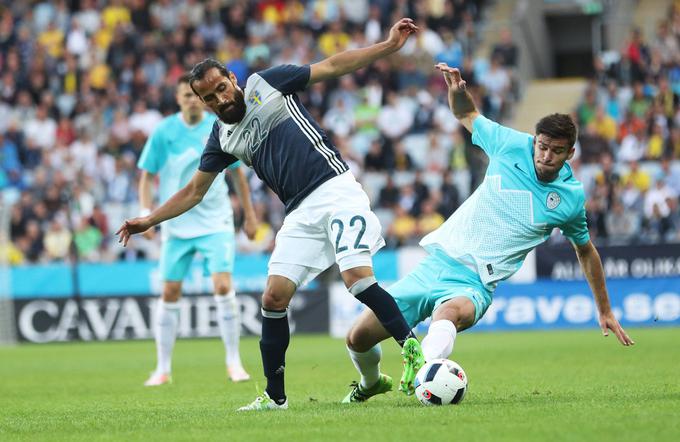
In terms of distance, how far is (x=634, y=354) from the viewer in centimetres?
Result: 1338

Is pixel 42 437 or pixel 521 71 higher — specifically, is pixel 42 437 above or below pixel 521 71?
below

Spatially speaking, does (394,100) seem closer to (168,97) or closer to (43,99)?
(168,97)

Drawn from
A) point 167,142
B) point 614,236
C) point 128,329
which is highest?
point 167,142

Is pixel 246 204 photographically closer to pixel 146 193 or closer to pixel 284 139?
pixel 146 193

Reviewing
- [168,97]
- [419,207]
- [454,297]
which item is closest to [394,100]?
[419,207]

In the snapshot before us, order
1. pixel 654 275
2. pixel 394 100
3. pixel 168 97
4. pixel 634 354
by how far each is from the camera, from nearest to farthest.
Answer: pixel 634 354 < pixel 654 275 < pixel 394 100 < pixel 168 97

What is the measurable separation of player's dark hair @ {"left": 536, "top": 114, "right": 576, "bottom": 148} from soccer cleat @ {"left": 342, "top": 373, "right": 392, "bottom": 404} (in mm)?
2043

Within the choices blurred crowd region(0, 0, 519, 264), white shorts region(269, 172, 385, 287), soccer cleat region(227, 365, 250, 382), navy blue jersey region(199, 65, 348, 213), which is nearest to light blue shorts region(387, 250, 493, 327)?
white shorts region(269, 172, 385, 287)

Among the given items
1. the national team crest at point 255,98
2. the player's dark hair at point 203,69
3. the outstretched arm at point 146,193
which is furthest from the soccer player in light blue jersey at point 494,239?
the outstretched arm at point 146,193

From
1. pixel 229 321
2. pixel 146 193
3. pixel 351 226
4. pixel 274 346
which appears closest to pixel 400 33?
pixel 351 226

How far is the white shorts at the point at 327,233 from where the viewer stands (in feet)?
26.1

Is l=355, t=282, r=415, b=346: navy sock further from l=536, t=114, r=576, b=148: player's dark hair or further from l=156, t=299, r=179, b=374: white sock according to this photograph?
l=156, t=299, r=179, b=374: white sock

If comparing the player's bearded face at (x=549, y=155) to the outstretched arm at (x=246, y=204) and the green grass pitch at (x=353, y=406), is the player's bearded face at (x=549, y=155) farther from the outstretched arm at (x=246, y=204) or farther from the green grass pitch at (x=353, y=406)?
the outstretched arm at (x=246, y=204)

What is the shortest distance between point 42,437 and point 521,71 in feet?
74.6
